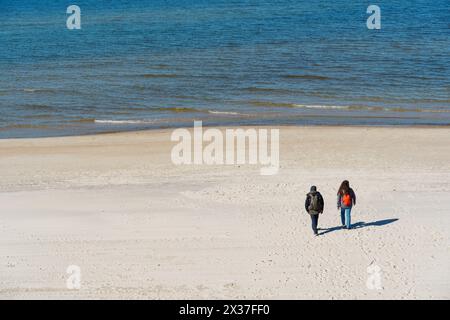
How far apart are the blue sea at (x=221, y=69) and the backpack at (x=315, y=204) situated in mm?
16196

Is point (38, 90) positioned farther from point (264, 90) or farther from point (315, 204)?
point (315, 204)

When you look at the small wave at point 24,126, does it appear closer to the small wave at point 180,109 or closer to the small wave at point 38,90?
the small wave at point 180,109

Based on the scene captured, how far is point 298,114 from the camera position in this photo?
36.2 m

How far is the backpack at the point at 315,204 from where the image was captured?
1780cm

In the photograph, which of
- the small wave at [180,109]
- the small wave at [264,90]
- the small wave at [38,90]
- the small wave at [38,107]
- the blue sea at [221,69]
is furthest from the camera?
the small wave at [38,90]

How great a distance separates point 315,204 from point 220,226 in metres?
2.41

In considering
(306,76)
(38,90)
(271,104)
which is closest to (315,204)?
(271,104)

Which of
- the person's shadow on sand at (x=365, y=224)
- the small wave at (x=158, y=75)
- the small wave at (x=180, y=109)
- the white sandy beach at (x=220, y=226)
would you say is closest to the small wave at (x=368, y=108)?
the small wave at (x=180, y=109)

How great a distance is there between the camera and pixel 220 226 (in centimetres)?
1867

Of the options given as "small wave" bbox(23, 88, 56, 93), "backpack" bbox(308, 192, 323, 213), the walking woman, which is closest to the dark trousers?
"backpack" bbox(308, 192, 323, 213)

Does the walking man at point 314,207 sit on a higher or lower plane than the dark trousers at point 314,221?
higher

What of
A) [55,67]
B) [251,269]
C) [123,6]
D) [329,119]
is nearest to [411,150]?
[329,119]

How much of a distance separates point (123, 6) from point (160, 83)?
4312cm
